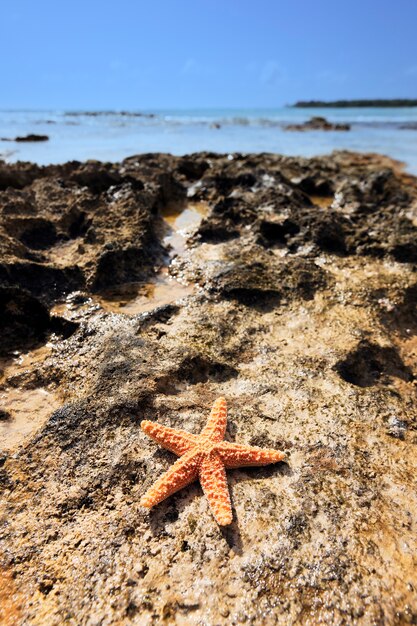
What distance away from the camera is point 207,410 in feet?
11.6

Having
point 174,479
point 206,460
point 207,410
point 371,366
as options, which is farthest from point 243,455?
point 371,366

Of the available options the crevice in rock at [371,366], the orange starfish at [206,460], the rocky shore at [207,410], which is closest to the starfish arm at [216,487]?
the orange starfish at [206,460]

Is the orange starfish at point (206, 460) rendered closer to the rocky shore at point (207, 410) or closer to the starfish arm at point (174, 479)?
the starfish arm at point (174, 479)

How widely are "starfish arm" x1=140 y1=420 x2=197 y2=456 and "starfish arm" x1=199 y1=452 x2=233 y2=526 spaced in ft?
0.60

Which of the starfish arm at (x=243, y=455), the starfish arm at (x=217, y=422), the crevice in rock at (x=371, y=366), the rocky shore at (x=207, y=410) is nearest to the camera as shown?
the rocky shore at (x=207, y=410)

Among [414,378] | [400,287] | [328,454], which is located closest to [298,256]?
[400,287]

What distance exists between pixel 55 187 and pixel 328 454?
8058 mm

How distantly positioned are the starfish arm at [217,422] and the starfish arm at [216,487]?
6.7 inches

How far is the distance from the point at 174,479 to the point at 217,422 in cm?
59

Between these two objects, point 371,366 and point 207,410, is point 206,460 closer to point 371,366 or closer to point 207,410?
point 207,410

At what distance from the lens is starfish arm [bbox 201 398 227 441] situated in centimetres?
310

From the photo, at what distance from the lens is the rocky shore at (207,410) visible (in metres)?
2.42

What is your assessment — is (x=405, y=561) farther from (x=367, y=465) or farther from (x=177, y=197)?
Result: (x=177, y=197)

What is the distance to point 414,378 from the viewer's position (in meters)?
4.33
